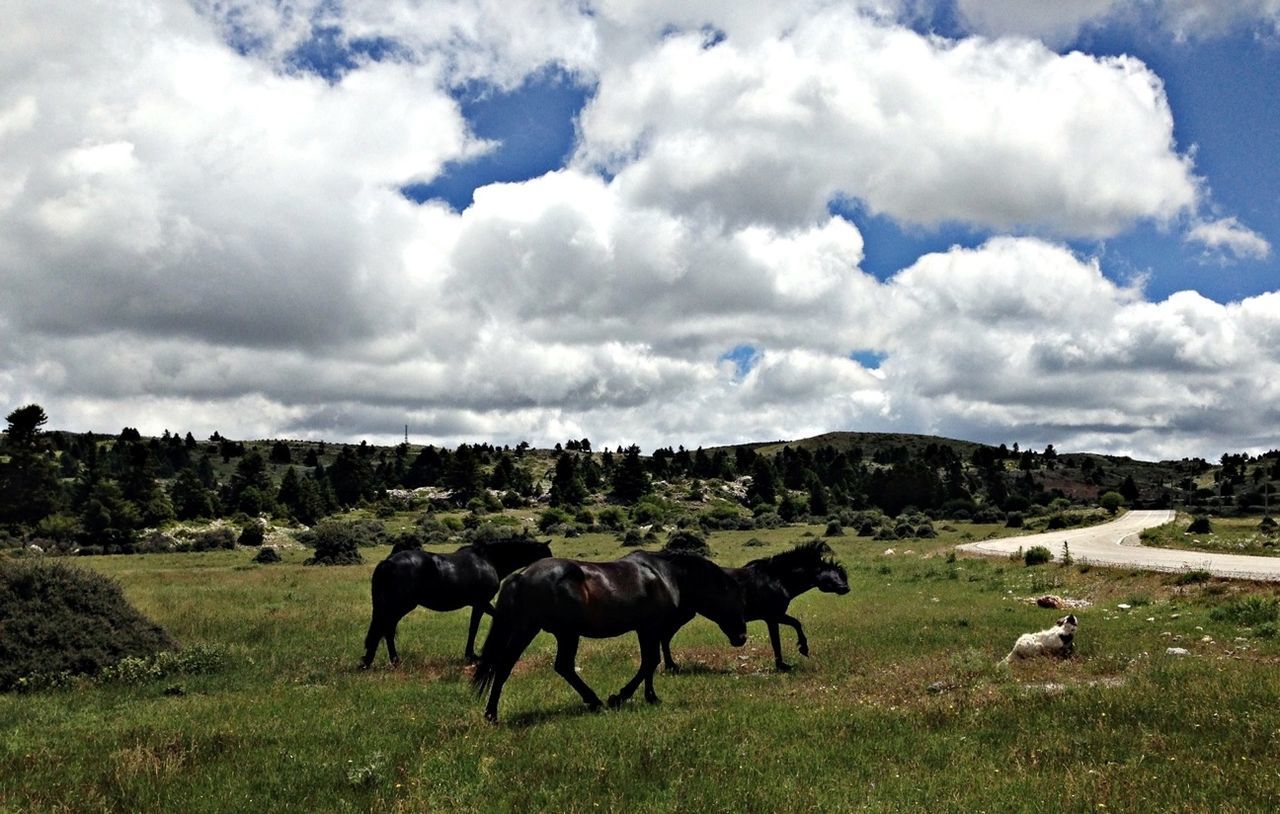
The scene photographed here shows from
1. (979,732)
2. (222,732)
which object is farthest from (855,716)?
(222,732)

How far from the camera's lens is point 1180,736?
28.7 feet

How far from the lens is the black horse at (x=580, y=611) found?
1124cm

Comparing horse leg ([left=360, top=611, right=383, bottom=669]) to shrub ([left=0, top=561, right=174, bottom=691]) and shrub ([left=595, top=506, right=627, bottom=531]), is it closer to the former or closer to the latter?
shrub ([left=0, top=561, right=174, bottom=691])

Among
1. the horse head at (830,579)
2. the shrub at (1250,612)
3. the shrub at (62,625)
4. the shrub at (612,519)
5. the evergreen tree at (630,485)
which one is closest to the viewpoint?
the shrub at (62,625)

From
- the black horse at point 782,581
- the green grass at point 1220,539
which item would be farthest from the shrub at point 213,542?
the green grass at point 1220,539

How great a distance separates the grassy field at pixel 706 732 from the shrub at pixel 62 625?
1041mm

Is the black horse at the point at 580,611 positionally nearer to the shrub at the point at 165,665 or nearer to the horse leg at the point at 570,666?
the horse leg at the point at 570,666

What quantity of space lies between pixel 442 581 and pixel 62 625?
7.31 m

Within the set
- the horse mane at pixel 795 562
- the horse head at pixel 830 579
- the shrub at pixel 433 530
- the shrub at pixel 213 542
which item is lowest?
the shrub at pixel 213 542

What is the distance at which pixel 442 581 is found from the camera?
18.1m

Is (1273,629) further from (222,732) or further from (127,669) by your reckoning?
(127,669)

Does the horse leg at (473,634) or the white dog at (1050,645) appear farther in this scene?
the horse leg at (473,634)

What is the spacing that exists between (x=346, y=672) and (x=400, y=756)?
24.4ft

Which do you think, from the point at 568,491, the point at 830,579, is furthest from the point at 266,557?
the point at 568,491
